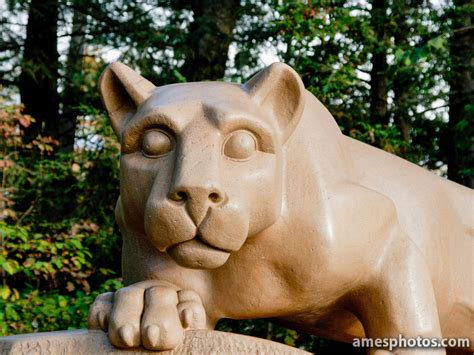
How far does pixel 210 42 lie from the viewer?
668 centimetres

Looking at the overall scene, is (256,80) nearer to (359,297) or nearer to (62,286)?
(359,297)

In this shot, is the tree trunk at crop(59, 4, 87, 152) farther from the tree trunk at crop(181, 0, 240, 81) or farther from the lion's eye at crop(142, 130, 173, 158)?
the lion's eye at crop(142, 130, 173, 158)

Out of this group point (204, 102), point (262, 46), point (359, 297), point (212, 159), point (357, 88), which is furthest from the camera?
point (357, 88)

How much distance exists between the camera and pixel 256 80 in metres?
2.12

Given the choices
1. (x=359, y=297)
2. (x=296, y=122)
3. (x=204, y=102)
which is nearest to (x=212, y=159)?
(x=204, y=102)

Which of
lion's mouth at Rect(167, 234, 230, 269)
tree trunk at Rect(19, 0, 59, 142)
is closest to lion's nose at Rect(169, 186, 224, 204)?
lion's mouth at Rect(167, 234, 230, 269)

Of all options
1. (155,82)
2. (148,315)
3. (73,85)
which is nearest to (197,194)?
(148,315)

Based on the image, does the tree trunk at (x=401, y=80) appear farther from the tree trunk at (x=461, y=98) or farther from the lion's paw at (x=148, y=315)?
the lion's paw at (x=148, y=315)

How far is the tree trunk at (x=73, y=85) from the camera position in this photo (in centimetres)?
723

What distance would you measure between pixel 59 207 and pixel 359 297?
179 inches

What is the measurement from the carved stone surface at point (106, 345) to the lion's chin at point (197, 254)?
0.18 meters

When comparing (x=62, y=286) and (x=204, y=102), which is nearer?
(x=204, y=102)

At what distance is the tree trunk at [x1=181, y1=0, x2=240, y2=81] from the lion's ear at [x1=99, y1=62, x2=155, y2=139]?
14.3 ft

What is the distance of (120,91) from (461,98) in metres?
5.41
